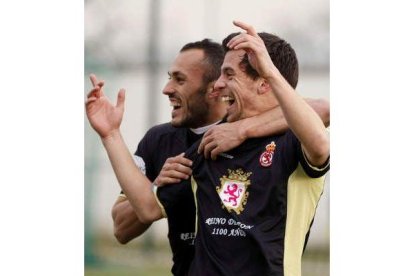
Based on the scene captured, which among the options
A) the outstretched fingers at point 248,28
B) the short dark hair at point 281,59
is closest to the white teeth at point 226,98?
the short dark hair at point 281,59

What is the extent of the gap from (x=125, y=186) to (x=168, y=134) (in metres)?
0.24

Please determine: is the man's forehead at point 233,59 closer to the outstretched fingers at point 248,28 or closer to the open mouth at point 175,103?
the outstretched fingers at point 248,28

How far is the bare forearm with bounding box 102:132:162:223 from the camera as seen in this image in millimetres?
3137

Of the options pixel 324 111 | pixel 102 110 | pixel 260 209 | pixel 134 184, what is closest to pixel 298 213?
pixel 260 209

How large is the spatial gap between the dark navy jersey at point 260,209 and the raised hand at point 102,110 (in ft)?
1.37

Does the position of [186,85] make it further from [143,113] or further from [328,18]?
[328,18]

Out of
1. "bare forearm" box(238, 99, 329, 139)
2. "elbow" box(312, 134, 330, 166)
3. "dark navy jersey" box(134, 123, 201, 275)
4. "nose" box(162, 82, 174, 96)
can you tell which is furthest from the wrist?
"elbow" box(312, 134, 330, 166)

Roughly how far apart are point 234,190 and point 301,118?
0.38 m

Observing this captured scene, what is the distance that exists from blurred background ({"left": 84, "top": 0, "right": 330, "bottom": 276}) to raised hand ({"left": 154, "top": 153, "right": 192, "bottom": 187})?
0.15 meters

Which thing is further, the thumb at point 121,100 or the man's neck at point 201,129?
the thumb at point 121,100

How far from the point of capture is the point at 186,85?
322 centimetres

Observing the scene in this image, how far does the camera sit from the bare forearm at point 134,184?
3137 millimetres
